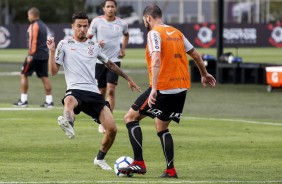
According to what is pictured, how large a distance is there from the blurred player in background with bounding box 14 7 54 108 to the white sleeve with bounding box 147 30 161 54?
11.4 metres

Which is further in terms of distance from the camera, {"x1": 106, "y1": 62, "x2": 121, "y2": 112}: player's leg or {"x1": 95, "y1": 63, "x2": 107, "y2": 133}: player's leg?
{"x1": 106, "y1": 62, "x2": 121, "y2": 112}: player's leg

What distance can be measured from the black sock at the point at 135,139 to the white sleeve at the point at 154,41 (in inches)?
41.6

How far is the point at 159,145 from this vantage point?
52.7 feet

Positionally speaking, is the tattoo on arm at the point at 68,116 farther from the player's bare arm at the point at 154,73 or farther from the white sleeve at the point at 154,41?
the white sleeve at the point at 154,41

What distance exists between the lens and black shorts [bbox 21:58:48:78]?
23.5 metres

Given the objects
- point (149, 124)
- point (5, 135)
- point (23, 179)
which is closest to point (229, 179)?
point (23, 179)

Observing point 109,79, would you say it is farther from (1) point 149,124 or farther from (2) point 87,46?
(2) point 87,46

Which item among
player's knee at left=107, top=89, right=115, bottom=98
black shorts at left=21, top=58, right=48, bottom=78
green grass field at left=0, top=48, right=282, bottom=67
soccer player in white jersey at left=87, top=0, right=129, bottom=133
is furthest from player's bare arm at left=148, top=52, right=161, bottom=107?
green grass field at left=0, top=48, right=282, bottom=67

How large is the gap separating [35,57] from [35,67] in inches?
10.9

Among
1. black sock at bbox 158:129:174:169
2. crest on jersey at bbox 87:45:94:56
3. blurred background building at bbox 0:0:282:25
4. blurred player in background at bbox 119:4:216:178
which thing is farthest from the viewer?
blurred background building at bbox 0:0:282:25

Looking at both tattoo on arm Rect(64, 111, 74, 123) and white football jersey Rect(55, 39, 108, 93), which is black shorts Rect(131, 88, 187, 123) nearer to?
tattoo on arm Rect(64, 111, 74, 123)

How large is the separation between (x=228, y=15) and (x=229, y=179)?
240 feet

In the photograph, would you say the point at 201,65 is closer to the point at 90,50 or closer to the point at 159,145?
the point at 90,50

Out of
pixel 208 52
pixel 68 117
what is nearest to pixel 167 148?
pixel 68 117
